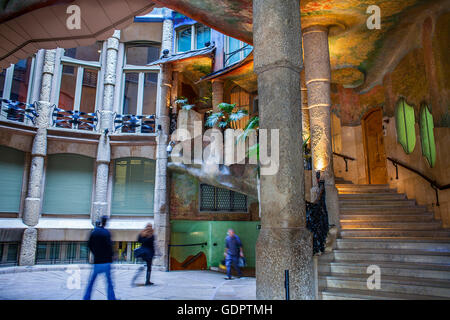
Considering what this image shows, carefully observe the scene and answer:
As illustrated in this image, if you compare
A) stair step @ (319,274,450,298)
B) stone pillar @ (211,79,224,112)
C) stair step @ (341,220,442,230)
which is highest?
stone pillar @ (211,79,224,112)

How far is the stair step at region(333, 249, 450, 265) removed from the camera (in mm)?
6248

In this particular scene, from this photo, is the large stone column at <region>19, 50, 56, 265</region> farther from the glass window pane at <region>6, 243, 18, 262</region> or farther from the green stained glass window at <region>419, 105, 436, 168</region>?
the green stained glass window at <region>419, 105, 436, 168</region>

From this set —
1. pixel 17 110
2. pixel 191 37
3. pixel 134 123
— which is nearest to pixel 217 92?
pixel 191 37

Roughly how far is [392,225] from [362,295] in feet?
10.6

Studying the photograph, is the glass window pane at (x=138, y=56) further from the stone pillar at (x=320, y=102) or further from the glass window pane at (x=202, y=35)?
the stone pillar at (x=320, y=102)

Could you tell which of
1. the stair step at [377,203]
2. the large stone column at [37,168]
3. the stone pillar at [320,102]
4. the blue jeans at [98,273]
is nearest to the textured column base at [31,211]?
the large stone column at [37,168]

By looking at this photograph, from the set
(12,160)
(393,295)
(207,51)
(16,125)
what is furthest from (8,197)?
(393,295)

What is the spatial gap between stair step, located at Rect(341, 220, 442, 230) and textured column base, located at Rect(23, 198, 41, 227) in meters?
11.8

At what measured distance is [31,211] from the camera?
13.6 metres

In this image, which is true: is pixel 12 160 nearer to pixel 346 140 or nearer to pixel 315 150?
pixel 315 150

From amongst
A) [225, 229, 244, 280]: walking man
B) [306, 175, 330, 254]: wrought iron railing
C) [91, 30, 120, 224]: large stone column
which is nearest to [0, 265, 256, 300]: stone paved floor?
[225, 229, 244, 280]: walking man

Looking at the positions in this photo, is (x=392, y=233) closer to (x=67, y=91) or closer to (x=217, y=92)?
(x=217, y=92)

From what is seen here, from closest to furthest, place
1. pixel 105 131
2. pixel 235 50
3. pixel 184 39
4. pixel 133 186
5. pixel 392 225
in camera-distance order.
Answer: pixel 392 225
pixel 105 131
pixel 235 50
pixel 133 186
pixel 184 39

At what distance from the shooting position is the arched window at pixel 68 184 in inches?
574
